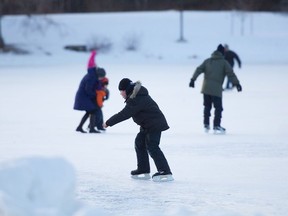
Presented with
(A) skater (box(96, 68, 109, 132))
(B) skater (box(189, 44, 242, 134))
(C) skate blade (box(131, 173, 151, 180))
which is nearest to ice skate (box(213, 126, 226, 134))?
(B) skater (box(189, 44, 242, 134))

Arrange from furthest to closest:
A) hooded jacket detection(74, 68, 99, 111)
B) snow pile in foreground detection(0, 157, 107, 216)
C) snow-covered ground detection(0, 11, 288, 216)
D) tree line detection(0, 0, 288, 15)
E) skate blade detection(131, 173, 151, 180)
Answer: tree line detection(0, 0, 288, 15) < hooded jacket detection(74, 68, 99, 111) < skate blade detection(131, 173, 151, 180) < snow-covered ground detection(0, 11, 288, 216) < snow pile in foreground detection(0, 157, 107, 216)

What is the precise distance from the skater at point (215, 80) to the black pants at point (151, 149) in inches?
186

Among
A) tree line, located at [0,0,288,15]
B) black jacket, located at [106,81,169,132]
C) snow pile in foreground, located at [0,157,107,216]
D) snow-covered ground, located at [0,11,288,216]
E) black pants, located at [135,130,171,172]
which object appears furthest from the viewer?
tree line, located at [0,0,288,15]

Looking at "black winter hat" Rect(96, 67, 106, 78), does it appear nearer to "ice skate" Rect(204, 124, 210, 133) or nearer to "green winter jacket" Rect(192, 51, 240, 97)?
"green winter jacket" Rect(192, 51, 240, 97)

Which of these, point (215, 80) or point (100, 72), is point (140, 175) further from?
point (100, 72)

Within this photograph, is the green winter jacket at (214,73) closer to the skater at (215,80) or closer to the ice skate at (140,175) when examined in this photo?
the skater at (215,80)

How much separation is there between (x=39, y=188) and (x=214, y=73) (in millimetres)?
7360

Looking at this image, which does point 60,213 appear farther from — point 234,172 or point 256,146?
point 256,146

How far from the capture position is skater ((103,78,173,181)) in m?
8.12

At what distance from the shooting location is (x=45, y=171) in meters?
6.54

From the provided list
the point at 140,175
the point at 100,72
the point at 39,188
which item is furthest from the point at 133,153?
the point at 39,188

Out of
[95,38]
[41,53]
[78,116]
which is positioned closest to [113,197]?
[78,116]

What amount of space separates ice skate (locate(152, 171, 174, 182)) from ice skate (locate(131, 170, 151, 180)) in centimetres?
21

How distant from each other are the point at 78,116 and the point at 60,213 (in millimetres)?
10236
